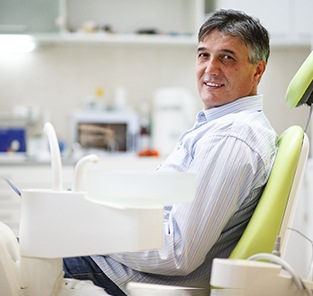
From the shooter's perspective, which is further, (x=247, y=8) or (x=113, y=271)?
(x=247, y=8)

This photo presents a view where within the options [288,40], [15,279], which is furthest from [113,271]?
[288,40]

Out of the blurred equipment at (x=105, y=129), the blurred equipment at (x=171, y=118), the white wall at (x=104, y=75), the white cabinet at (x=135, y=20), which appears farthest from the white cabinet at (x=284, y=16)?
the blurred equipment at (x=105, y=129)

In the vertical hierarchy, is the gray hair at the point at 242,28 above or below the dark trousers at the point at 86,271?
above

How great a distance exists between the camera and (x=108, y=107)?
432 centimetres

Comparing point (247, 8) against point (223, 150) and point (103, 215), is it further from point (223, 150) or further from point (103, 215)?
point (103, 215)

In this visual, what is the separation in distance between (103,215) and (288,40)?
3385 mm

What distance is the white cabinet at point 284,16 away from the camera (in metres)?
4.10

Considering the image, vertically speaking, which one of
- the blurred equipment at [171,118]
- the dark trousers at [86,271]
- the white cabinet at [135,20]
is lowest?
the blurred equipment at [171,118]

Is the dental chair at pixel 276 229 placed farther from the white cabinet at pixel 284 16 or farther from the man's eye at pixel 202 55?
the white cabinet at pixel 284 16

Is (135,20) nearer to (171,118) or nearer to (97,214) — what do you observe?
(171,118)

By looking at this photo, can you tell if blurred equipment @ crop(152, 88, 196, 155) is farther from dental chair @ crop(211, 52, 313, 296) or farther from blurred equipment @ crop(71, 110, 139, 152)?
dental chair @ crop(211, 52, 313, 296)

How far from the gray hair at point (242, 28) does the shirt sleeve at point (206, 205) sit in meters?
0.36

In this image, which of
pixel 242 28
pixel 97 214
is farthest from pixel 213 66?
pixel 97 214

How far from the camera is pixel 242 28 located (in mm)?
1539
